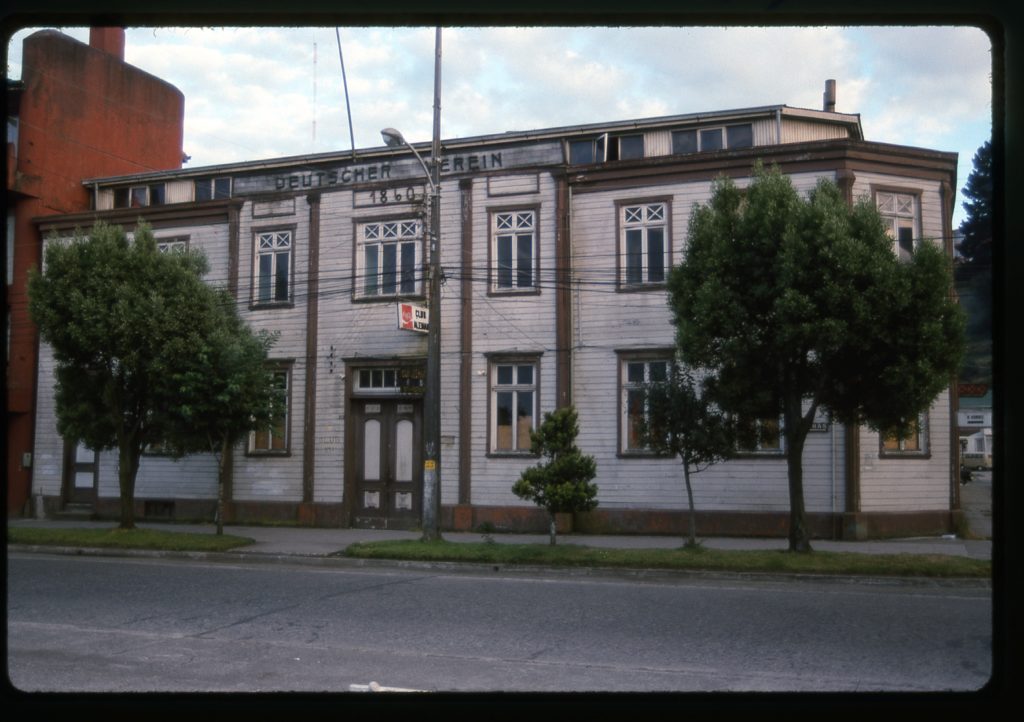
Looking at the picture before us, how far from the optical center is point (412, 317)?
18.6m

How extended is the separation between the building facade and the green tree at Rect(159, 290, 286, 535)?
1.27 metres

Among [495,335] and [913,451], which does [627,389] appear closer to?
[495,335]

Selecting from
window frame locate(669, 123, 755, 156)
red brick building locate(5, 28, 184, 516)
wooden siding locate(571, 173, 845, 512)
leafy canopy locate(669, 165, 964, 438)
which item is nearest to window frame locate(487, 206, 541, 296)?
wooden siding locate(571, 173, 845, 512)

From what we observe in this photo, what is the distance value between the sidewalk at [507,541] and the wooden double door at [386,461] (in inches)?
23.1

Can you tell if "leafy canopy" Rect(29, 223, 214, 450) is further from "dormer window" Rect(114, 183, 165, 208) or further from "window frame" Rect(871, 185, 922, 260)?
"window frame" Rect(871, 185, 922, 260)

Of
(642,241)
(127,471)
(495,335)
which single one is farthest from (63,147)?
(642,241)

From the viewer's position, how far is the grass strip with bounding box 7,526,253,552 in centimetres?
1792

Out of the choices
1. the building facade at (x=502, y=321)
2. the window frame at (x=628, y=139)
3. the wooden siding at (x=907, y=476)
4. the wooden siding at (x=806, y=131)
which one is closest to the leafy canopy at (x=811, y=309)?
the building facade at (x=502, y=321)

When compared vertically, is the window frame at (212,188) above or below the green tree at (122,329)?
above

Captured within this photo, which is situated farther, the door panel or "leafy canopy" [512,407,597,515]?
the door panel

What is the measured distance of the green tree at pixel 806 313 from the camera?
13688 mm

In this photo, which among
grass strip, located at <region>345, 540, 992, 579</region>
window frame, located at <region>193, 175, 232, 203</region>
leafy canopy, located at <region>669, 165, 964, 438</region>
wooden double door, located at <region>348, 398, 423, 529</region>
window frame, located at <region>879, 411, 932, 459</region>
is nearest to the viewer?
grass strip, located at <region>345, 540, 992, 579</region>

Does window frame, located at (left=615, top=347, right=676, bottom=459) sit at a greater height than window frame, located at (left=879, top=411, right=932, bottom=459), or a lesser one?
greater

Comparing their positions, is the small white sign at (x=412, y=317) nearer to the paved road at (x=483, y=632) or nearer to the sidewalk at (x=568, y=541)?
the sidewalk at (x=568, y=541)
